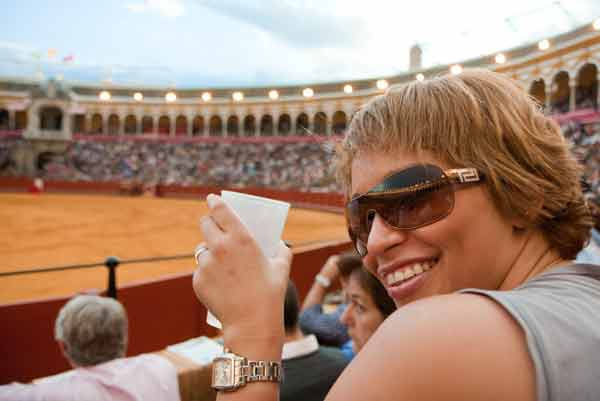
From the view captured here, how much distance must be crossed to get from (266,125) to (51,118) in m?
19.8

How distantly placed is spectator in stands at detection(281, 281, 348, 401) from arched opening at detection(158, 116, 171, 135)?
49.1 meters

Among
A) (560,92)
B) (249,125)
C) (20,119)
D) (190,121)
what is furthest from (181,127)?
(560,92)

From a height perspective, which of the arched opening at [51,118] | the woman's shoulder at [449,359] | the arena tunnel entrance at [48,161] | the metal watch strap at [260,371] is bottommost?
the metal watch strap at [260,371]

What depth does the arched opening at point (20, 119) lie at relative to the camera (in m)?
45.7

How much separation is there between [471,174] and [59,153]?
1740 inches

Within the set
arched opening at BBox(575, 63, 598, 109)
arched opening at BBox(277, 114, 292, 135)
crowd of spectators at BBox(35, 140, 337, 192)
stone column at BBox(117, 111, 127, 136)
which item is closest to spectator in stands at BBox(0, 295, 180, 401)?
arched opening at BBox(575, 63, 598, 109)

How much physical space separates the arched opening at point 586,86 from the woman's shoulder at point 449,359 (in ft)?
96.1

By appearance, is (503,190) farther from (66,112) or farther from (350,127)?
(66,112)

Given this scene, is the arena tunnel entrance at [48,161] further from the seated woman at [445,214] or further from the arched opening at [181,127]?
the seated woman at [445,214]

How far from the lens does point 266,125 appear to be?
47125mm

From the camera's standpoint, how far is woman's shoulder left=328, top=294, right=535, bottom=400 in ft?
2.11

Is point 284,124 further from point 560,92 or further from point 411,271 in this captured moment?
point 411,271

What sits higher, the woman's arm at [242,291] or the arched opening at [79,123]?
the arched opening at [79,123]

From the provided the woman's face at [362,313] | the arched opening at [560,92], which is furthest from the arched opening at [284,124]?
the woman's face at [362,313]
